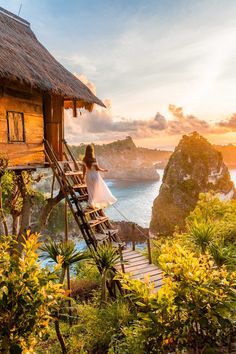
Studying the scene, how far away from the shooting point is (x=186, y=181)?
7162 cm

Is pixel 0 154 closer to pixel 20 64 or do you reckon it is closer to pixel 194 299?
pixel 20 64

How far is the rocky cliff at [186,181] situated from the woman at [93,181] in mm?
55887

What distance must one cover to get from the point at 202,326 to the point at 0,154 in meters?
7.42

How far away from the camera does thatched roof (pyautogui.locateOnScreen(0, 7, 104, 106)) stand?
8.71 m

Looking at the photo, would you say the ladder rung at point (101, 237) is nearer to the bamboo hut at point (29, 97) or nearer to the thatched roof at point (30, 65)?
the bamboo hut at point (29, 97)

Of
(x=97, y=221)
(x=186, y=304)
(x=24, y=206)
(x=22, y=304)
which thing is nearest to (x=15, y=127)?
(x=24, y=206)

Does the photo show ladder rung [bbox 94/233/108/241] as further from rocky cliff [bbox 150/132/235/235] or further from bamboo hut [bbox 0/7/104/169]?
rocky cliff [bbox 150/132/235/235]

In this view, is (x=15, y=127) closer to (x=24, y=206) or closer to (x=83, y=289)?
(x=24, y=206)

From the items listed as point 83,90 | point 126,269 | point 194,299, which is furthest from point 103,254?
point 83,90

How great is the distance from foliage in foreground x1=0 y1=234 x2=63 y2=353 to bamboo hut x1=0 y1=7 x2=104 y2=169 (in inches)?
250

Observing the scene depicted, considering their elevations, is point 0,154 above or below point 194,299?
above

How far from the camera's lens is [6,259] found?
11.4 ft

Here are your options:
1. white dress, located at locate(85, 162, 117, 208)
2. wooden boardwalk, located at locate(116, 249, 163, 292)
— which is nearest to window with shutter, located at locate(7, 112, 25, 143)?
white dress, located at locate(85, 162, 117, 208)

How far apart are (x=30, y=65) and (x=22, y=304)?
8488 mm
